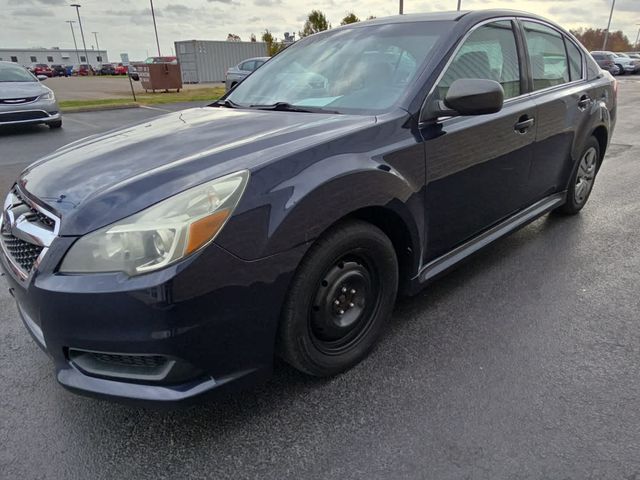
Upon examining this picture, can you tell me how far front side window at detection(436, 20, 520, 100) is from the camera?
2.71m

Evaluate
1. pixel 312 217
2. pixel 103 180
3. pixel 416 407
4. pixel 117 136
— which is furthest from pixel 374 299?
pixel 117 136

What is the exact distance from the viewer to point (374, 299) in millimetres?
2461

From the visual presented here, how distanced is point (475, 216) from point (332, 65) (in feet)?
4.22

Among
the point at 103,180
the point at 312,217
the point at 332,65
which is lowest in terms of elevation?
the point at 312,217

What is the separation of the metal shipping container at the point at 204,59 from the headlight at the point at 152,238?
33.4m

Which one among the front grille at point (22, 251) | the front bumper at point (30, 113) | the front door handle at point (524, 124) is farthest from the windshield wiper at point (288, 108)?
the front bumper at point (30, 113)

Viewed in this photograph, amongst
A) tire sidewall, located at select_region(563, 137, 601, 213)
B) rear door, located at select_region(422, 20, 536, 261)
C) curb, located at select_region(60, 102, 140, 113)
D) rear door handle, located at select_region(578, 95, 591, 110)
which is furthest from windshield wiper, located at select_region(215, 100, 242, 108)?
curb, located at select_region(60, 102, 140, 113)

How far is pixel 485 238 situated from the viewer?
3.14 m

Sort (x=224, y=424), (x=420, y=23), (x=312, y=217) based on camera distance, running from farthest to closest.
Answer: (x=420, y=23) < (x=224, y=424) < (x=312, y=217)

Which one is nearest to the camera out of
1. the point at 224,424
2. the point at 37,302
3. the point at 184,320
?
the point at 184,320

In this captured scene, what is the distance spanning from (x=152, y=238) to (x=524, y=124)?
2.55m

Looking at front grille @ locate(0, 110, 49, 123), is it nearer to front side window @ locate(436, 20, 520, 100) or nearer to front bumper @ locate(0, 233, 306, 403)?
front bumper @ locate(0, 233, 306, 403)

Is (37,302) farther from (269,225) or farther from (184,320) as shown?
(269,225)

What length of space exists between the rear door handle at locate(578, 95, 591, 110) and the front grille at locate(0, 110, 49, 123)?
10.2 metres
